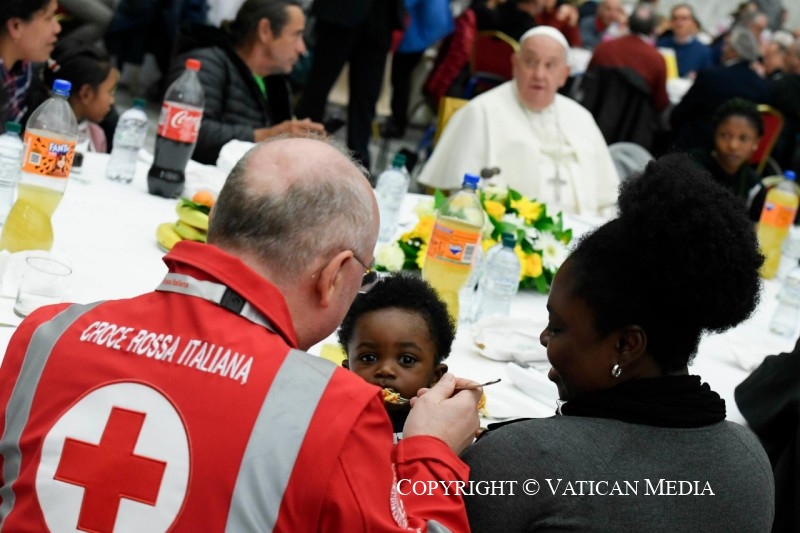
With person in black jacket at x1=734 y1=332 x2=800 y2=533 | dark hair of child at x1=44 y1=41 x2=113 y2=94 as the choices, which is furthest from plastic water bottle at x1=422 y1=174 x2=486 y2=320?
dark hair of child at x1=44 y1=41 x2=113 y2=94

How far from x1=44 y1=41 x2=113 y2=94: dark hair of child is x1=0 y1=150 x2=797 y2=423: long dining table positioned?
81cm

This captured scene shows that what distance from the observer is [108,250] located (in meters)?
2.61

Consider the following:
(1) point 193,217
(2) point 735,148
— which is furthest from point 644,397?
Answer: (2) point 735,148

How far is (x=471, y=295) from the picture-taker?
2.95 m

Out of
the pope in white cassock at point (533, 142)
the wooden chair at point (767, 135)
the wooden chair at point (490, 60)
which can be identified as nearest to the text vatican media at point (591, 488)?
the pope in white cassock at point (533, 142)

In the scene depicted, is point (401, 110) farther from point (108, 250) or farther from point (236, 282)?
point (236, 282)

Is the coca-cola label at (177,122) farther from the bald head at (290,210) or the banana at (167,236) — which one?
the bald head at (290,210)

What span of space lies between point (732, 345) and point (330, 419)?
81.6 inches

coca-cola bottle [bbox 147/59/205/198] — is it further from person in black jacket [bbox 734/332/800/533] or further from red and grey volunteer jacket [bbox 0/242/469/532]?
red and grey volunteer jacket [bbox 0/242/469/532]

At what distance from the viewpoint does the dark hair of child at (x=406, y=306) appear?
2.15 meters

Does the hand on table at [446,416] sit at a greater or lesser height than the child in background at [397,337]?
greater

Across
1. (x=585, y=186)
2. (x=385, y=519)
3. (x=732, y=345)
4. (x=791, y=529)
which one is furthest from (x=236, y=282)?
(x=585, y=186)

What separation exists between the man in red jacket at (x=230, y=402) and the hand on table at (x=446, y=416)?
0.06m

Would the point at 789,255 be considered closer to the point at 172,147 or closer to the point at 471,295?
the point at 471,295
